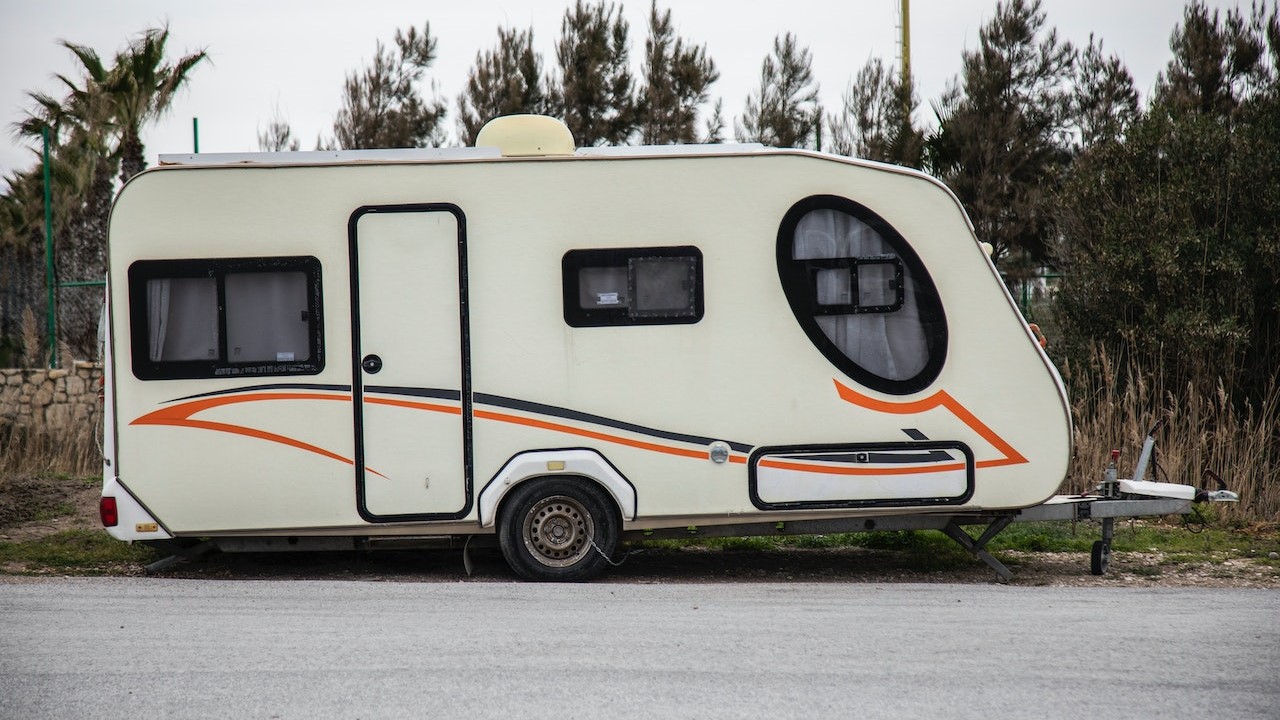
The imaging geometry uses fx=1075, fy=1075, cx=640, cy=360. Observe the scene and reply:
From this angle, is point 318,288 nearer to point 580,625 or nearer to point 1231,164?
point 580,625

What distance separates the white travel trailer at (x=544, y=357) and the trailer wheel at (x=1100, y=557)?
0.86 m

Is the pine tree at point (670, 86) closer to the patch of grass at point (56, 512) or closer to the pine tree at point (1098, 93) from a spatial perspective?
the pine tree at point (1098, 93)

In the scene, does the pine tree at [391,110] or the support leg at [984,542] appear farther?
the pine tree at [391,110]

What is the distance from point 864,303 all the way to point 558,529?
98.6 inches

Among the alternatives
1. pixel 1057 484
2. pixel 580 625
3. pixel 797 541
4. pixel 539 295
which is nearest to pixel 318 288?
pixel 539 295

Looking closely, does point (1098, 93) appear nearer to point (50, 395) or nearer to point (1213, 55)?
point (1213, 55)

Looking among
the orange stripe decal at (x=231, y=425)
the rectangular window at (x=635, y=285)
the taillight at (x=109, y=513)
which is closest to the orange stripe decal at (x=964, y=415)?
the rectangular window at (x=635, y=285)

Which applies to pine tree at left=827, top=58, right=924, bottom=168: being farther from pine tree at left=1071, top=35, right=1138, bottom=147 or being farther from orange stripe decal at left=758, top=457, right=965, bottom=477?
orange stripe decal at left=758, top=457, right=965, bottom=477

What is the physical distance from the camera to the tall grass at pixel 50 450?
37.3 feet

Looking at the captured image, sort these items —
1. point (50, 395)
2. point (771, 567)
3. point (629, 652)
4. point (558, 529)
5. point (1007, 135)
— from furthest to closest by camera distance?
1. point (1007, 135)
2. point (50, 395)
3. point (771, 567)
4. point (558, 529)
5. point (629, 652)

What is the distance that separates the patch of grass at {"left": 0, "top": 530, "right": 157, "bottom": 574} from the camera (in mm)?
7883

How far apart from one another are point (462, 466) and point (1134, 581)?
4.66 meters

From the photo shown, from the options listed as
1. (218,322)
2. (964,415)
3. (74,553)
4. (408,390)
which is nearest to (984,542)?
(964,415)

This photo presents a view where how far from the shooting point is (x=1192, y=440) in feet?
31.3
